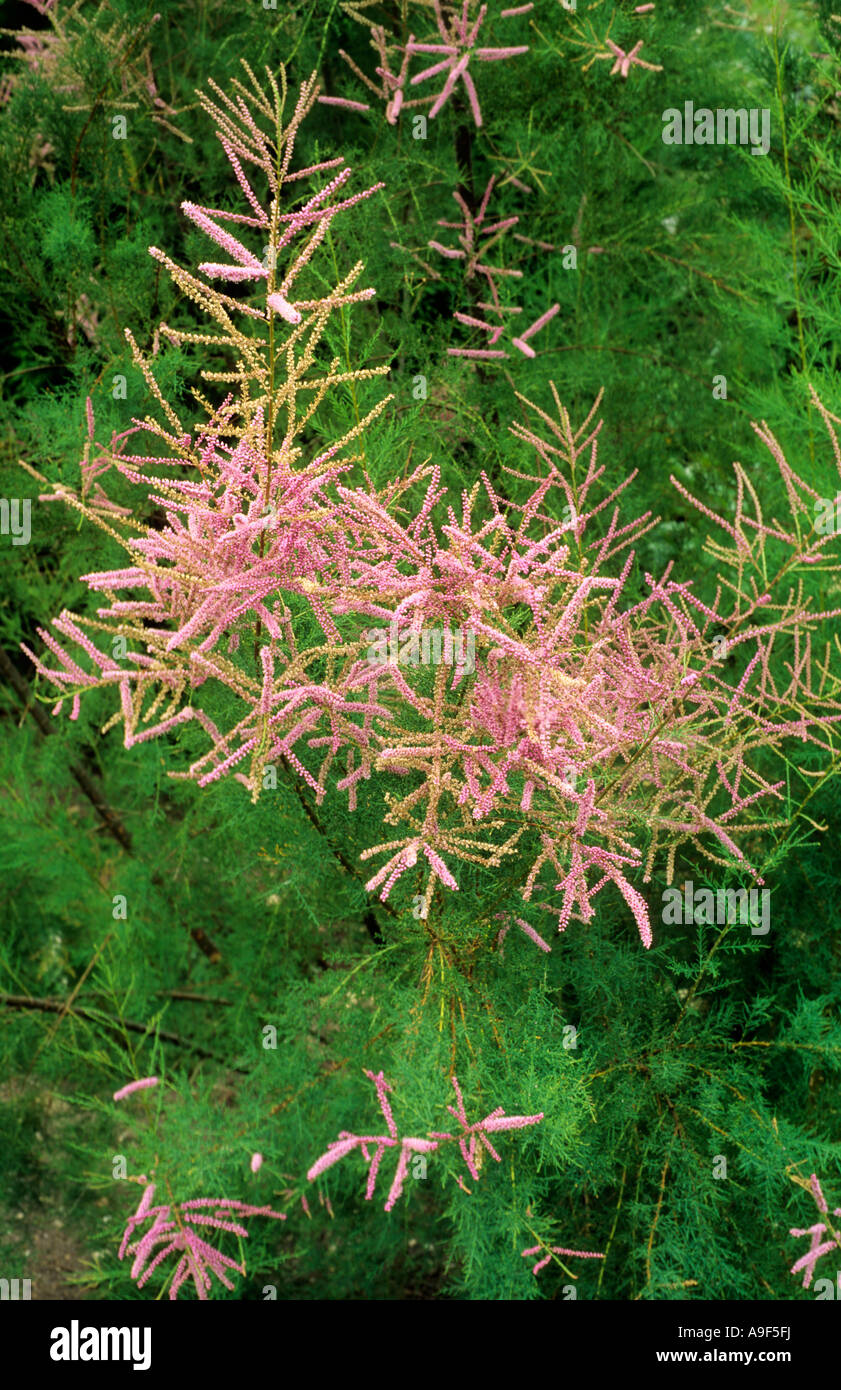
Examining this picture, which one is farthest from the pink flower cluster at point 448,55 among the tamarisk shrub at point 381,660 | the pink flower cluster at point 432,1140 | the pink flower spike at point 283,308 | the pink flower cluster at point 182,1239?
the pink flower cluster at point 182,1239

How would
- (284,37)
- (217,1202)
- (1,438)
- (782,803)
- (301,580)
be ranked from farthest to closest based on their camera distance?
1. (1,438)
2. (284,37)
3. (782,803)
4. (217,1202)
5. (301,580)

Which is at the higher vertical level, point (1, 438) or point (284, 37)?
point (284, 37)

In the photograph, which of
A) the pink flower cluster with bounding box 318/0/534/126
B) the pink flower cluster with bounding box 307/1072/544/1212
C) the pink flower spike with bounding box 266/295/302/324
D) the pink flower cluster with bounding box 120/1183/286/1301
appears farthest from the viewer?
the pink flower cluster with bounding box 318/0/534/126

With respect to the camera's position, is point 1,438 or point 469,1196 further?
point 1,438

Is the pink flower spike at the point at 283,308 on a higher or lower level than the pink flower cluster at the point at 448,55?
lower

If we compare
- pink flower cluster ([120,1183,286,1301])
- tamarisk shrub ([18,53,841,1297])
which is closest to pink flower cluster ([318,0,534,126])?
tamarisk shrub ([18,53,841,1297])

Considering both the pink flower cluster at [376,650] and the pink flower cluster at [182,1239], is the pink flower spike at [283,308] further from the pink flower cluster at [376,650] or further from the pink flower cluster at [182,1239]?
the pink flower cluster at [182,1239]

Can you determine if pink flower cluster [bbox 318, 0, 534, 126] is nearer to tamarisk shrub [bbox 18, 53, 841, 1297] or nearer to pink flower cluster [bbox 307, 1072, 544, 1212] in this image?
tamarisk shrub [bbox 18, 53, 841, 1297]

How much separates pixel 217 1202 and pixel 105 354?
1.74 meters

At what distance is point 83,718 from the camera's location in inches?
117

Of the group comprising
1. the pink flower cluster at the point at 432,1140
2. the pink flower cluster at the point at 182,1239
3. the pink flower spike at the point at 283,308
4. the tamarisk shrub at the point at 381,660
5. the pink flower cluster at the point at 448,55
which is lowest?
the pink flower cluster at the point at 182,1239

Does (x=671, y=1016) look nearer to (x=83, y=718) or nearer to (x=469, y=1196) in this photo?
(x=469, y=1196)
